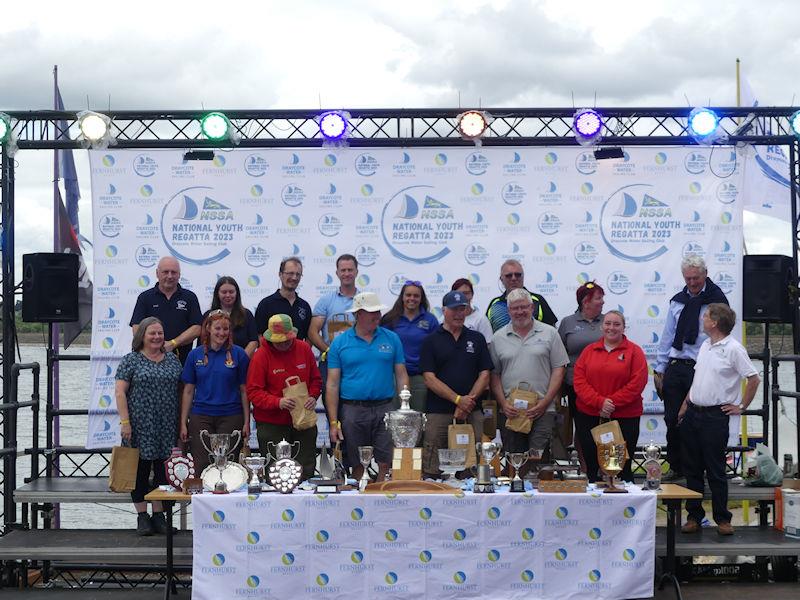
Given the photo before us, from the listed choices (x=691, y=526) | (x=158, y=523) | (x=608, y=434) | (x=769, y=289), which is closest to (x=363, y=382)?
(x=608, y=434)

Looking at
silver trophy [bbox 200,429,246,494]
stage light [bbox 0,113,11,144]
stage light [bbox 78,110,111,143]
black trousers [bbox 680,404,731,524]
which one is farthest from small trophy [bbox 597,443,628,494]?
stage light [bbox 0,113,11,144]

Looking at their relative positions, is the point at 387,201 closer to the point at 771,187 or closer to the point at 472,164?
the point at 472,164

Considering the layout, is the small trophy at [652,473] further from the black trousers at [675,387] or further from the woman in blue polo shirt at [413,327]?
the woman in blue polo shirt at [413,327]

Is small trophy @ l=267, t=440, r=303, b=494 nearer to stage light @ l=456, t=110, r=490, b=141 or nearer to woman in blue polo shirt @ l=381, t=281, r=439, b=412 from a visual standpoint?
woman in blue polo shirt @ l=381, t=281, r=439, b=412

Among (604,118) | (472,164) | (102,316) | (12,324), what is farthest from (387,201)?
(12,324)

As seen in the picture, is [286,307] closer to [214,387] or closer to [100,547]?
[214,387]

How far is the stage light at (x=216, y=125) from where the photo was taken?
22.8 ft

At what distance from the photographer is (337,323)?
20.9ft

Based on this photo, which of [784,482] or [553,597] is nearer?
[553,597]

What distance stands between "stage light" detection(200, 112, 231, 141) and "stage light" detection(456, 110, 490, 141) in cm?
163

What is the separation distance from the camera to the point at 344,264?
632 centimetres

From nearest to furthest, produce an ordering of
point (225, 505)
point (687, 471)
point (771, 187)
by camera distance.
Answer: point (225, 505)
point (687, 471)
point (771, 187)

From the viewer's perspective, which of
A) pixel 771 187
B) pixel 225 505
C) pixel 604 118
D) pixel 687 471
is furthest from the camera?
pixel 771 187

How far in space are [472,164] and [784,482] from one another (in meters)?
3.01
